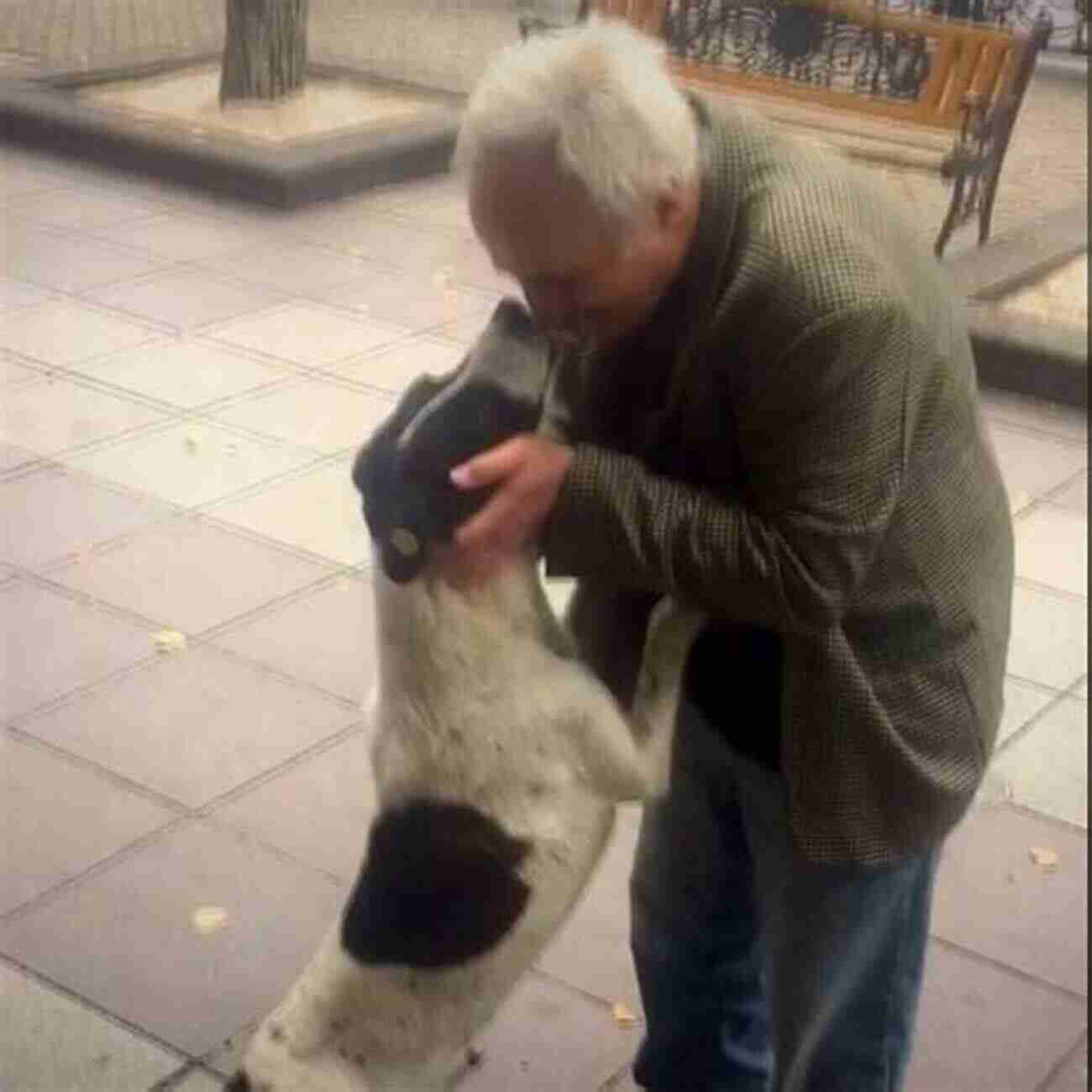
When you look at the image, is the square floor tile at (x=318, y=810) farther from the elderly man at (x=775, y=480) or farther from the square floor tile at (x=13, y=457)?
the square floor tile at (x=13, y=457)

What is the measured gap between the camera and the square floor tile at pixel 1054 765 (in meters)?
4.29

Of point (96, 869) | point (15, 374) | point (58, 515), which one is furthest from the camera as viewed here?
point (15, 374)

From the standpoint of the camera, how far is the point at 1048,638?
5098mm

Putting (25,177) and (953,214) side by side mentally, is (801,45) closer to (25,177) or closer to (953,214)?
(953,214)

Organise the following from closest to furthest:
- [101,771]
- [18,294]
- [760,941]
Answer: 1. [760,941]
2. [101,771]
3. [18,294]

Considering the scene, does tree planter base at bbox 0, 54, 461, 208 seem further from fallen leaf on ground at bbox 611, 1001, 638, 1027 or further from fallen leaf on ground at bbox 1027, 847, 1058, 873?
fallen leaf on ground at bbox 611, 1001, 638, 1027

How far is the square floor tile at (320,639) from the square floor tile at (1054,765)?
1.49m

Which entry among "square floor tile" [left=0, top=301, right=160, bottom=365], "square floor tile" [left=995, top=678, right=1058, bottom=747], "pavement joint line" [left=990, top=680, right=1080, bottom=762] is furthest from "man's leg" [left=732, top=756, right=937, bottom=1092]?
"square floor tile" [left=0, top=301, right=160, bottom=365]

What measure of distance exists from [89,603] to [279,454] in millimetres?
1198

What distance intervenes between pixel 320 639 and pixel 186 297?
3.07 metres

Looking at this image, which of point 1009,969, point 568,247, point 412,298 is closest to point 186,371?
point 412,298

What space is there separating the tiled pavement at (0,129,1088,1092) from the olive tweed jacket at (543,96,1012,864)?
1027 millimetres

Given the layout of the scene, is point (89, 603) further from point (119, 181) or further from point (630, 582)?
point (119, 181)

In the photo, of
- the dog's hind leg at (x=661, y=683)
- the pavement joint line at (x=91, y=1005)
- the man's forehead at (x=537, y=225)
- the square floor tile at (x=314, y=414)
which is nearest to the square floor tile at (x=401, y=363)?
the square floor tile at (x=314, y=414)
